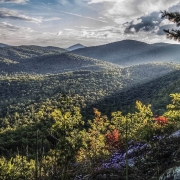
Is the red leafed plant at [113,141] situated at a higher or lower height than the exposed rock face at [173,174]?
lower

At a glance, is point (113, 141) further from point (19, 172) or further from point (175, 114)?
point (19, 172)

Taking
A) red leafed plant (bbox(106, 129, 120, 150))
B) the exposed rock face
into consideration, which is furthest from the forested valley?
the exposed rock face

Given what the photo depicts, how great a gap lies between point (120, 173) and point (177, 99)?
342 inches

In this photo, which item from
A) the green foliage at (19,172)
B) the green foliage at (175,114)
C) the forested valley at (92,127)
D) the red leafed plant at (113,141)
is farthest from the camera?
the red leafed plant at (113,141)

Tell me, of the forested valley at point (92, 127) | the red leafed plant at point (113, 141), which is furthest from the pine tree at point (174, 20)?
the red leafed plant at point (113, 141)

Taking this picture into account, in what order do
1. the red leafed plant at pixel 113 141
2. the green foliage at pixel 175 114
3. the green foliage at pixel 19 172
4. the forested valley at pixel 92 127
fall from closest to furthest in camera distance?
the forested valley at pixel 92 127
the green foliage at pixel 19 172
the green foliage at pixel 175 114
the red leafed plant at pixel 113 141

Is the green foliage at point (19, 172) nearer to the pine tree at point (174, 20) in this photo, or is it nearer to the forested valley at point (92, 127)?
the forested valley at point (92, 127)

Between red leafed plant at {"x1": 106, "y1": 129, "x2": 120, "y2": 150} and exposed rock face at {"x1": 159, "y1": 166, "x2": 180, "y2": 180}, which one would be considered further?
red leafed plant at {"x1": 106, "y1": 129, "x2": 120, "y2": 150}

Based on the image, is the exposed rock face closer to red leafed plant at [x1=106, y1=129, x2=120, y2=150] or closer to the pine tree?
the pine tree

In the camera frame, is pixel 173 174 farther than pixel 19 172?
No

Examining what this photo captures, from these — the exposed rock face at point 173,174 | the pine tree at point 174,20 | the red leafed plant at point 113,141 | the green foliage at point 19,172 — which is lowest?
the green foliage at point 19,172

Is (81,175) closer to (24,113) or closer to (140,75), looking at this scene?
(24,113)

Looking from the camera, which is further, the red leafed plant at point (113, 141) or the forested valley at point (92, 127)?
the red leafed plant at point (113, 141)

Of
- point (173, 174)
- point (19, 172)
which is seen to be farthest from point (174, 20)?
point (19, 172)
